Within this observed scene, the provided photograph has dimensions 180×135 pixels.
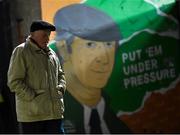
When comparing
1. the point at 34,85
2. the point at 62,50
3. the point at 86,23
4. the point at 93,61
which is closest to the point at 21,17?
the point at 62,50

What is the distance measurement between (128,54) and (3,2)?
2.03 metres

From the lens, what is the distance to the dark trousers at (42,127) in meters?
5.34

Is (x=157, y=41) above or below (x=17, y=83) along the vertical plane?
below

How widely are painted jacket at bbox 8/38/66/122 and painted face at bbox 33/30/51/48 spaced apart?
0.05 metres

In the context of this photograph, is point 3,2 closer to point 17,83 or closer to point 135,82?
point 135,82

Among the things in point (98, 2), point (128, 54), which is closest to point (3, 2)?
point (98, 2)

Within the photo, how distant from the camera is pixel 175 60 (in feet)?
28.1

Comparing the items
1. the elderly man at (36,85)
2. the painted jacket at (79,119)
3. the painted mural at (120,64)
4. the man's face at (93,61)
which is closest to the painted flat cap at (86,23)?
the painted mural at (120,64)

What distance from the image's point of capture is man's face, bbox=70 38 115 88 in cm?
857

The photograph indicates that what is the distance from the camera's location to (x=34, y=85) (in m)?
5.35

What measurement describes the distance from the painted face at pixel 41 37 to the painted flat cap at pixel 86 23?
3201 millimetres

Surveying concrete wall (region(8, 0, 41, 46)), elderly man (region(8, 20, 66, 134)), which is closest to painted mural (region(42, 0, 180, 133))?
concrete wall (region(8, 0, 41, 46))

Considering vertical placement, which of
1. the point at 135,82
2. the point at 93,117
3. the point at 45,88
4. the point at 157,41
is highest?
the point at 45,88

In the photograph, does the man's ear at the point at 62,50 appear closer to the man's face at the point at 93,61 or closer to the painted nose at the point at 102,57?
the man's face at the point at 93,61
